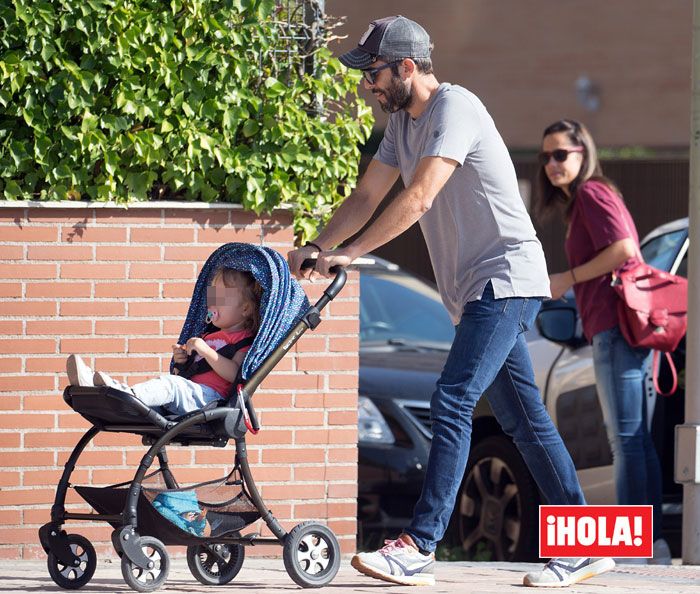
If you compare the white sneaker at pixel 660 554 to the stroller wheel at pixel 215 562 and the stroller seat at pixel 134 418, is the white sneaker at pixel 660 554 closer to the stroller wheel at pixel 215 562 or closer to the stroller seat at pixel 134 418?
the stroller wheel at pixel 215 562

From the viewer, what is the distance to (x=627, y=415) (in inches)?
272

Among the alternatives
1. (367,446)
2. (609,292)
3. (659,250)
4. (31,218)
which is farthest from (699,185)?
(31,218)

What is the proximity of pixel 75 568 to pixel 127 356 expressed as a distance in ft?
4.24

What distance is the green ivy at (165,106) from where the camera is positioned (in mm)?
6359

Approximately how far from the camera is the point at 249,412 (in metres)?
5.30

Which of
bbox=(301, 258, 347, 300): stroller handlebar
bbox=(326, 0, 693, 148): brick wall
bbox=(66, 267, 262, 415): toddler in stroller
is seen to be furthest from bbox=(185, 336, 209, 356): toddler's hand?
bbox=(326, 0, 693, 148): brick wall

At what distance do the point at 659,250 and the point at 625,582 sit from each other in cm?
266

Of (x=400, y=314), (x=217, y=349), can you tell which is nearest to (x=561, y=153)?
(x=217, y=349)

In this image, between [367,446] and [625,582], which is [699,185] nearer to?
[625,582]

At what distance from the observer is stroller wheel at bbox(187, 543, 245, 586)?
18.3 feet

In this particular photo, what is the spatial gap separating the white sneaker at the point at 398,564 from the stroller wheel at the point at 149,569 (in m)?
0.65

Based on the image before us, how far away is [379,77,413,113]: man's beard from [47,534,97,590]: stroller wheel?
74.2 inches

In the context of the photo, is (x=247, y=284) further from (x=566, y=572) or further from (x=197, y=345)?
(x=566, y=572)

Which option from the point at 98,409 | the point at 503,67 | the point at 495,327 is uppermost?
the point at 503,67
